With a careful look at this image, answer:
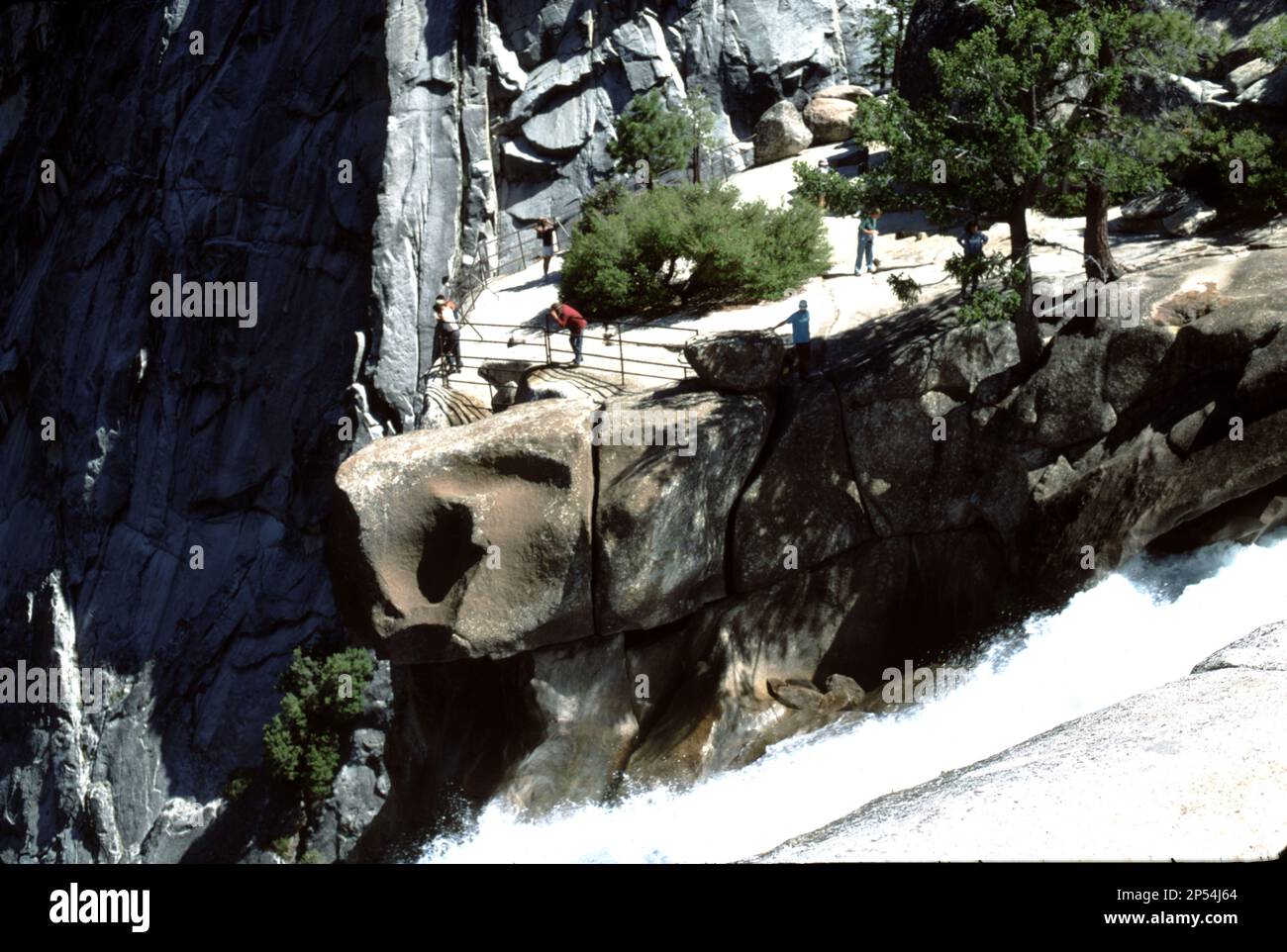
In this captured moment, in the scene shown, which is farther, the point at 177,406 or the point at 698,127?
the point at 698,127

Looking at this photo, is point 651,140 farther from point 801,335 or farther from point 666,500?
point 666,500

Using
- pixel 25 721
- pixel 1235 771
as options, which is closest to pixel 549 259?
pixel 25 721

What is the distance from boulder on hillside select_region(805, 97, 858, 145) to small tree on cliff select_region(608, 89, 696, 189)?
5250 millimetres

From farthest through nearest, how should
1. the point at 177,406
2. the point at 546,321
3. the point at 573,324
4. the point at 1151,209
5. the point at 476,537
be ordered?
1. the point at 177,406
2. the point at 546,321
3. the point at 1151,209
4. the point at 573,324
5. the point at 476,537

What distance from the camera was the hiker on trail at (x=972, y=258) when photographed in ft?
63.9

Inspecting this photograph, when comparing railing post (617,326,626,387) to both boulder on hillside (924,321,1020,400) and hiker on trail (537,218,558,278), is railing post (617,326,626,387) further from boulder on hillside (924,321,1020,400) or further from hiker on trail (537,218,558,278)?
hiker on trail (537,218,558,278)

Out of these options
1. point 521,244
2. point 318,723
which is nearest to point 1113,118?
point 521,244

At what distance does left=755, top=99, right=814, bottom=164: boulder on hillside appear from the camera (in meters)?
38.4

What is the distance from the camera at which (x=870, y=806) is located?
1123 centimetres

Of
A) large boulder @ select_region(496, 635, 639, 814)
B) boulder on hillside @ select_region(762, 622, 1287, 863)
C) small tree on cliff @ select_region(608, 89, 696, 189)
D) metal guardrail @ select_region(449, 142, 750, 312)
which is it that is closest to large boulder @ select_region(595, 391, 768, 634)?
large boulder @ select_region(496, 635, 639, 814)

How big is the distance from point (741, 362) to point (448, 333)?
23.8 feet

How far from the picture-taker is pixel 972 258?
19656 mm

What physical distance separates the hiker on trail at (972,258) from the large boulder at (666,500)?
3.89 meters
